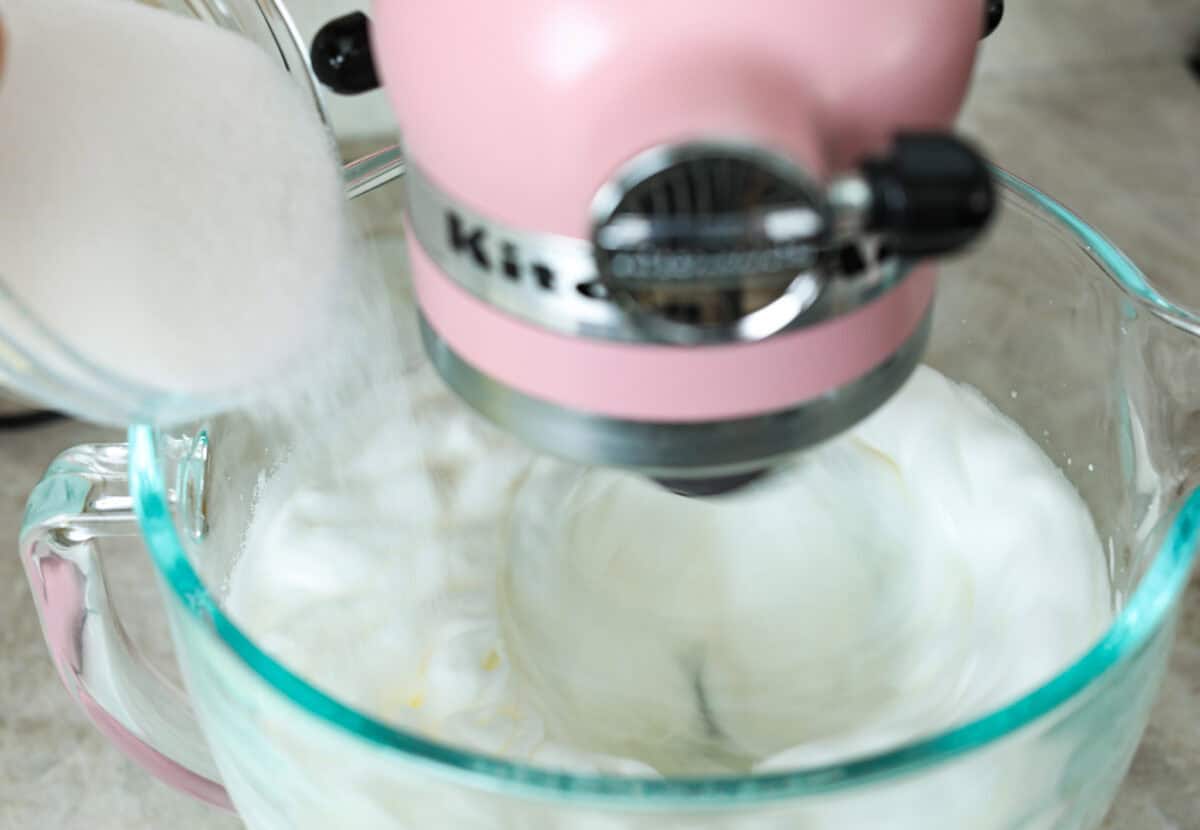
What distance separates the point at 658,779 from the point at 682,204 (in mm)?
133

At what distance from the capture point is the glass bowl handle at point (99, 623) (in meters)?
0.41

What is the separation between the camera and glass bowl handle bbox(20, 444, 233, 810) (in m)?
0.41

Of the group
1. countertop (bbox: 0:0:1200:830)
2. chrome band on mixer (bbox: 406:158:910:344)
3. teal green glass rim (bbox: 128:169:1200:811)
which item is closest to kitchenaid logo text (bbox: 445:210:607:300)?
chrome band on mixer (bbox: 406:158:910:344)

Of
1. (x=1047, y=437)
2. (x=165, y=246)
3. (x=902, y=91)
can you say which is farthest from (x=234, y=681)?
(x=1047, y=437)

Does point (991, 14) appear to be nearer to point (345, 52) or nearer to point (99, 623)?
point (345, 52)

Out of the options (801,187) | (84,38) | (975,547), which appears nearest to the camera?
(801,187)

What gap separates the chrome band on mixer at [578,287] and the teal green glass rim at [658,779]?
102 mm

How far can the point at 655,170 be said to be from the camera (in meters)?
0.25

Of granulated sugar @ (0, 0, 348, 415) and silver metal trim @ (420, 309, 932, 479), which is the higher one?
granulated sugar @ (0, 0, 348, 415)

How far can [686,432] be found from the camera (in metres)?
0.29

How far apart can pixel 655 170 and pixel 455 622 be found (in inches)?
9.6

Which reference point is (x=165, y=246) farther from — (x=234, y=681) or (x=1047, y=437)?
(x=1047, y=437)

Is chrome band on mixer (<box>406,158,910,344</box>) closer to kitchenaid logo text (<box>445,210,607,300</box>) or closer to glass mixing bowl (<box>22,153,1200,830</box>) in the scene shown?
kitchenaid logo text (<box>445,210,607,300</box>)

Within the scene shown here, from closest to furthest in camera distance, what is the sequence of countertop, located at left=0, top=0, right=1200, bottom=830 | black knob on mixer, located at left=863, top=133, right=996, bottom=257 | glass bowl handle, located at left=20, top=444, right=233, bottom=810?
1. black knob on mixer, located at left=863, top=133, right=996, bottom=257
2. glass bowl handle, located at left=20, top=444, right=233, bottom=810
3. countertop, located at left=0, top=0, right=1200, bottom=830
